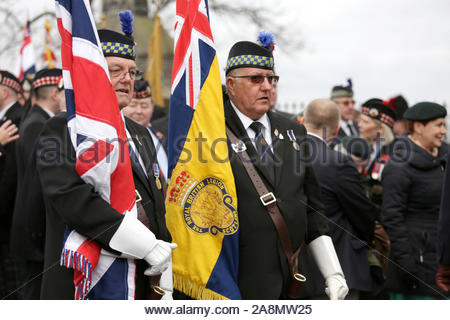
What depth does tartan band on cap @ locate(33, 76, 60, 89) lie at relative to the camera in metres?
6.07

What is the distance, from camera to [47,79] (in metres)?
6.11

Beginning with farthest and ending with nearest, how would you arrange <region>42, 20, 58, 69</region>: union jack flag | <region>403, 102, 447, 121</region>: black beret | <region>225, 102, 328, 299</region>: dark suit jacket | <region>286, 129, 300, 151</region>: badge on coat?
<region>42, 20, 58, 69</region>: union jack flag < <region>403, 102, 447, 121</region>: black beret < <region>286, 129, 300, 151</region>: badge on coat < <region>225, 102, 328, 299</region>: dark suit jacket

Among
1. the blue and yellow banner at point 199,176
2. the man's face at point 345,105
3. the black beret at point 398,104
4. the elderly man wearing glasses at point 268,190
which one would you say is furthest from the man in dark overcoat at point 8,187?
the black beret at point 398,104

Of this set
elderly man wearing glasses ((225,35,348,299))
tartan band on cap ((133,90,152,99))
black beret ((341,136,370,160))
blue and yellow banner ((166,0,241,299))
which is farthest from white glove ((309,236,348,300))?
tartan band on cap ((133,90,152,99))

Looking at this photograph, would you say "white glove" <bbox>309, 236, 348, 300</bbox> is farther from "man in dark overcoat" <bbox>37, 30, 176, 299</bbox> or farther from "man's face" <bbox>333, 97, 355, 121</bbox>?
"man's face" <bbox>333, 97, 355, 121</bbox>

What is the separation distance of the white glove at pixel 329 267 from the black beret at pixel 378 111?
3.72 metres

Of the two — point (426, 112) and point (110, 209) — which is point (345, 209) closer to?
point (426, 112)

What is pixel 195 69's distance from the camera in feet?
12.9

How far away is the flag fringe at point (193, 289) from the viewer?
3.52 metres

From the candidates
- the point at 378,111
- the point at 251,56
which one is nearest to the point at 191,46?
the point at 251,56

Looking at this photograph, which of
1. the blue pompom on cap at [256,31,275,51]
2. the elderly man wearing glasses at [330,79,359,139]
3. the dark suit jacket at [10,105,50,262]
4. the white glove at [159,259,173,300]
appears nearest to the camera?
the white glove at [159,259,173,300]

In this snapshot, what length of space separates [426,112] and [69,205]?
4.12 m

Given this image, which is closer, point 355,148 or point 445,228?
point 445,228

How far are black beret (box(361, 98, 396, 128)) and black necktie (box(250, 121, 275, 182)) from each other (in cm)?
372
